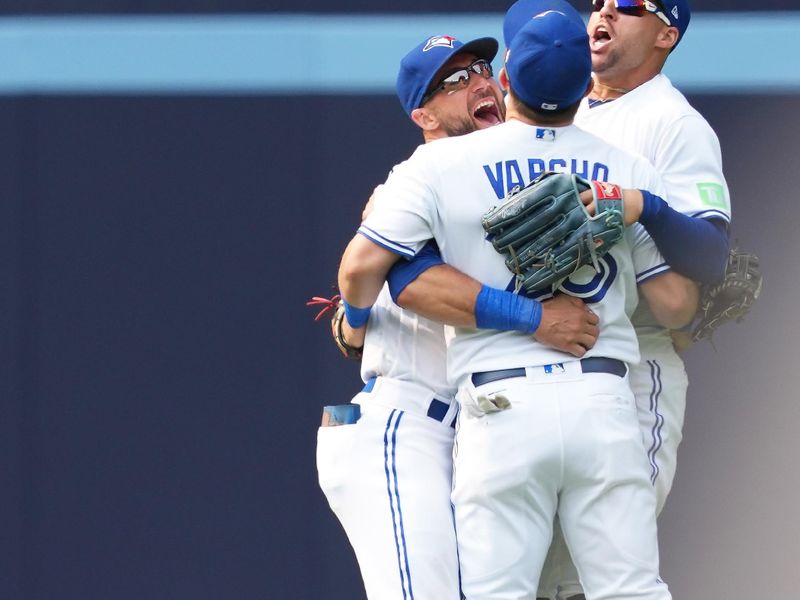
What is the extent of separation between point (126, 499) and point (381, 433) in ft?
4.98

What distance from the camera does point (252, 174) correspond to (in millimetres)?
3779

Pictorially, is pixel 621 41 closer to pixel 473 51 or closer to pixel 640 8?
pixel 640 8

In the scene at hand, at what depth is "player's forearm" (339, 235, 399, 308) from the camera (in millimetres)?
2277

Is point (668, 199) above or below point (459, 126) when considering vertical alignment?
below

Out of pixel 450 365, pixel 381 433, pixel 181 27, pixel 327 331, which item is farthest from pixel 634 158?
pixel 181 27

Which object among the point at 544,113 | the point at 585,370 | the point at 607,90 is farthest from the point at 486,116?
the point at 585,370

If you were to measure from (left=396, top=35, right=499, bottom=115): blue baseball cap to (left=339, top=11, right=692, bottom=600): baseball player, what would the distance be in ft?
1.00

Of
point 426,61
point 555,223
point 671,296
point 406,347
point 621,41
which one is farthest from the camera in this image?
point 621,41

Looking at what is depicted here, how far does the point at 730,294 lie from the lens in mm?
2561

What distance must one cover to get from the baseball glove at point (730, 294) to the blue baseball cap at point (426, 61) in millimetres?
600

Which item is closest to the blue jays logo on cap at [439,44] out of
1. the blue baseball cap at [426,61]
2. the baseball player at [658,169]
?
the blue baseball cap at [426,61]

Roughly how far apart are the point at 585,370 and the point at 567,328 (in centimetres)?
8

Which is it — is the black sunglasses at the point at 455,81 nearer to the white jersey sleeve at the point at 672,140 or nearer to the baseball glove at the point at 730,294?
the white jersey sleeve at the point at 672,140

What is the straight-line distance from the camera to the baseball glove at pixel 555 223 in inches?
86.9
